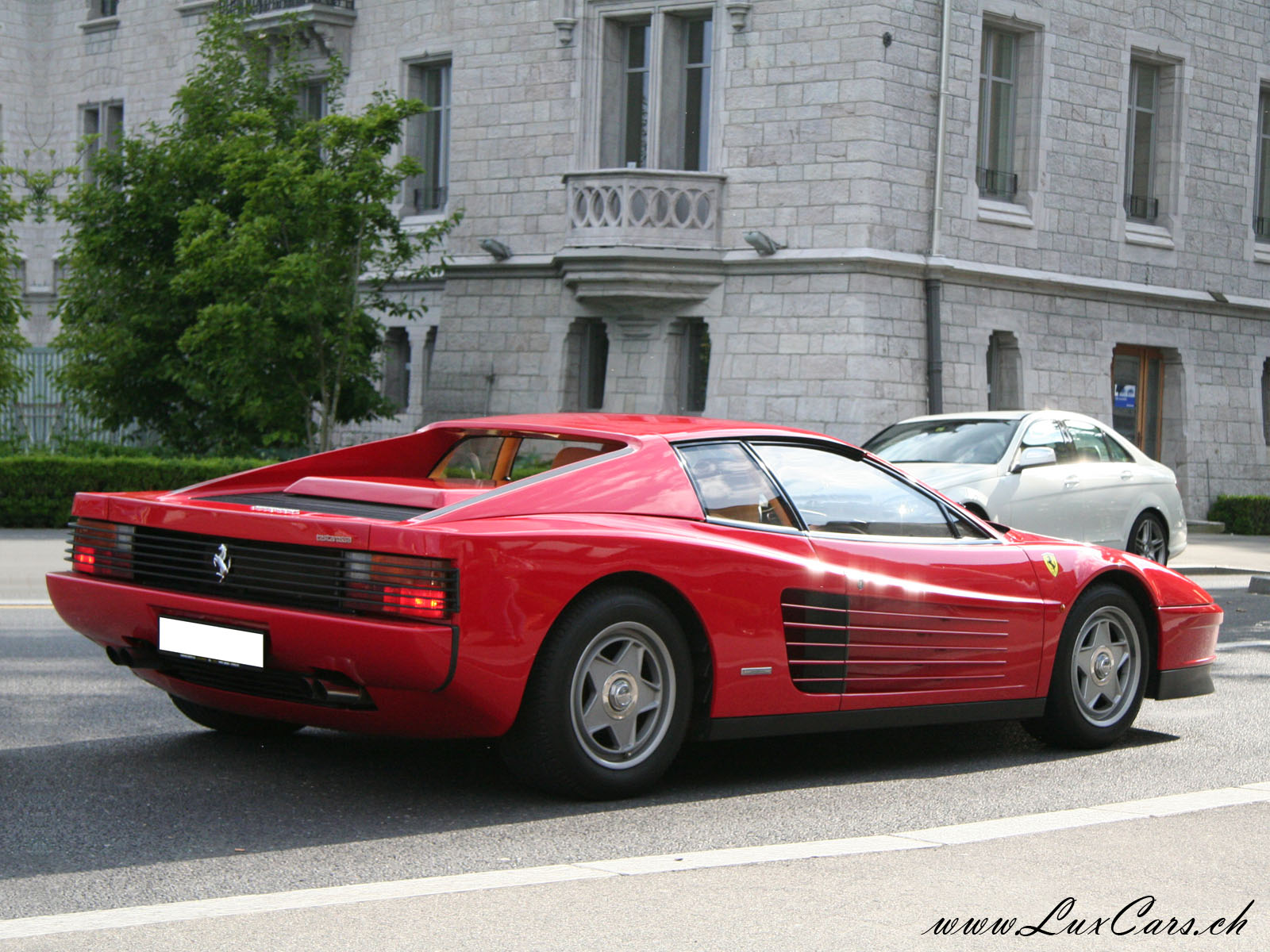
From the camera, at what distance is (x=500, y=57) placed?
2505cm

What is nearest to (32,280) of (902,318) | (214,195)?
(214,195)

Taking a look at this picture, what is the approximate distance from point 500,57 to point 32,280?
592 inches

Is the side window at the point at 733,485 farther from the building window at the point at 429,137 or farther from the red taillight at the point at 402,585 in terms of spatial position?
the building window at the point at 429,137

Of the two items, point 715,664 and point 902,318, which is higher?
point 902,318

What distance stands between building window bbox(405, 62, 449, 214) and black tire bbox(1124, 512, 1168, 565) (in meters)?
14.0

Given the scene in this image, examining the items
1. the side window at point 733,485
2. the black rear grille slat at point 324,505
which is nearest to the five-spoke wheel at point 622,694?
the side window at point 733,485

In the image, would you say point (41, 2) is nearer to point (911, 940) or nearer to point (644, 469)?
point (644, 469)

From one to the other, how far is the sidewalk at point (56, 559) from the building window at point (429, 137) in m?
9.49

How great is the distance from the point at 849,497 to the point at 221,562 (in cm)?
245

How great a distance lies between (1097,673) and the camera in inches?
287

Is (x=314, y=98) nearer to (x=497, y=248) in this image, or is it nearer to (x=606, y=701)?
(x=497, y=248)

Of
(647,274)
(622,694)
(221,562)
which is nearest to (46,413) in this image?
(647,274)

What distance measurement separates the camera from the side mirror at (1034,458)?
13727 millimetres

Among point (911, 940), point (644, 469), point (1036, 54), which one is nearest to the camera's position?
point (911, 940)
